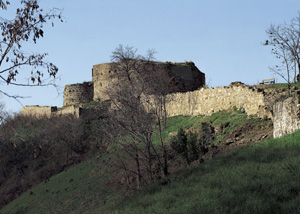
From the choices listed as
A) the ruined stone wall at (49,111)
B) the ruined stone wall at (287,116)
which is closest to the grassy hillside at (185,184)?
the ruined stone wall at (287,116)

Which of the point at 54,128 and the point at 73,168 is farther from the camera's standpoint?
the point at 54,128

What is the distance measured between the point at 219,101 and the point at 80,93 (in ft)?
95.2

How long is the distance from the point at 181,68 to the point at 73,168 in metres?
19.9

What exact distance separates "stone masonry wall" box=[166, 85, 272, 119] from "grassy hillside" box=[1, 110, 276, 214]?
0.72 meters

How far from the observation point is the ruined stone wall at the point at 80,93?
53438 mm

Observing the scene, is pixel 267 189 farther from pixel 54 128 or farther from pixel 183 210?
pixel 54 128

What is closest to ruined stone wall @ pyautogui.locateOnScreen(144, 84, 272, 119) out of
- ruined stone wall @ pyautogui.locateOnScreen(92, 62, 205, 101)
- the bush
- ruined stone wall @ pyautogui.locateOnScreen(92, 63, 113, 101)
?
the bush

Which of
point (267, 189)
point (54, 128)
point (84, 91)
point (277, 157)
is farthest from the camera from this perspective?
point (84, 91)

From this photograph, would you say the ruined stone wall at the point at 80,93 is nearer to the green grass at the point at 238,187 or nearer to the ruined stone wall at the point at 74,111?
the ruined stone wall at the point at 74,111

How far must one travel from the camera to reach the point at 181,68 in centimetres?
4731

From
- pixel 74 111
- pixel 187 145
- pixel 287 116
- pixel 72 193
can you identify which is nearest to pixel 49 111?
pixel 74 111

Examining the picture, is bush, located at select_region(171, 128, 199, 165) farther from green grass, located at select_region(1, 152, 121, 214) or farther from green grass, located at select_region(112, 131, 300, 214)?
green grass, located at select_region(112, 131, 300, 214)

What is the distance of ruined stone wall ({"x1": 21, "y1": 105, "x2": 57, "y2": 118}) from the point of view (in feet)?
163

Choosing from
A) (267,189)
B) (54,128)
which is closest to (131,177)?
(267,189)
